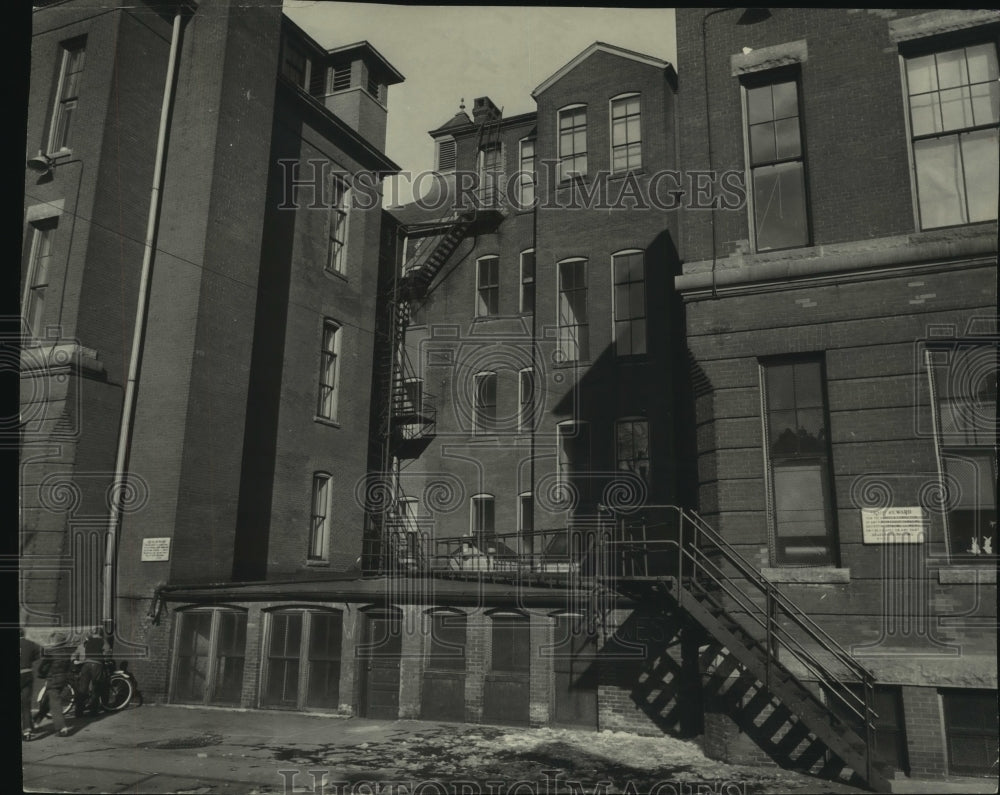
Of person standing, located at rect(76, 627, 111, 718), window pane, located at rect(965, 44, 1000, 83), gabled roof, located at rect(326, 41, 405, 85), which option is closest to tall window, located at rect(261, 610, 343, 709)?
person standing, located at rect(76, 627, 111, 718)

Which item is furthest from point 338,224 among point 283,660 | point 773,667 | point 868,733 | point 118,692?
point 868,733

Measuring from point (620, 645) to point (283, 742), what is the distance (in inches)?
217

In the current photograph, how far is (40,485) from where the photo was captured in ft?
50.3

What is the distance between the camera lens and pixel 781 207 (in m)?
11.7

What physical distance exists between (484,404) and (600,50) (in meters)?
10.6

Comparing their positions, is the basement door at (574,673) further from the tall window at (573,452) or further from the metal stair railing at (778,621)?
the tall window at (573,452)

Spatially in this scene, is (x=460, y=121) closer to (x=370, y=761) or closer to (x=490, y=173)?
(x=490, y=173)

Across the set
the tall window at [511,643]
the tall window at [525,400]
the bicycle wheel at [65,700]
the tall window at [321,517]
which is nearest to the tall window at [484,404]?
the tall window at [525,400]

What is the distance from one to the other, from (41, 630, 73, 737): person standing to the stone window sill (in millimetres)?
10869

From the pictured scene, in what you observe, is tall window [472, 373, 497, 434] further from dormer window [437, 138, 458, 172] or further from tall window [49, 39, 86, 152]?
tall window [49, 39, 86, 152]

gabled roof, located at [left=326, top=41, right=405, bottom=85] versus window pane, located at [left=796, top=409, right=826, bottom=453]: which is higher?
gabled roof, located at [left=326, top=41, right=405, bottom=85]

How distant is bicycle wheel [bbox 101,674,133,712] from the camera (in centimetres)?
1444

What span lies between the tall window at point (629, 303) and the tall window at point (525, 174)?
4.45m

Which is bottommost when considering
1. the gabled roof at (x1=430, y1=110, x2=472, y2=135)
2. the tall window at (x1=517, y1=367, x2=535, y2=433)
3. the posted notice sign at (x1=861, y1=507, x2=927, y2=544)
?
the posted notice sign at (x1=861, y1=507, x2=927, y2=544)
